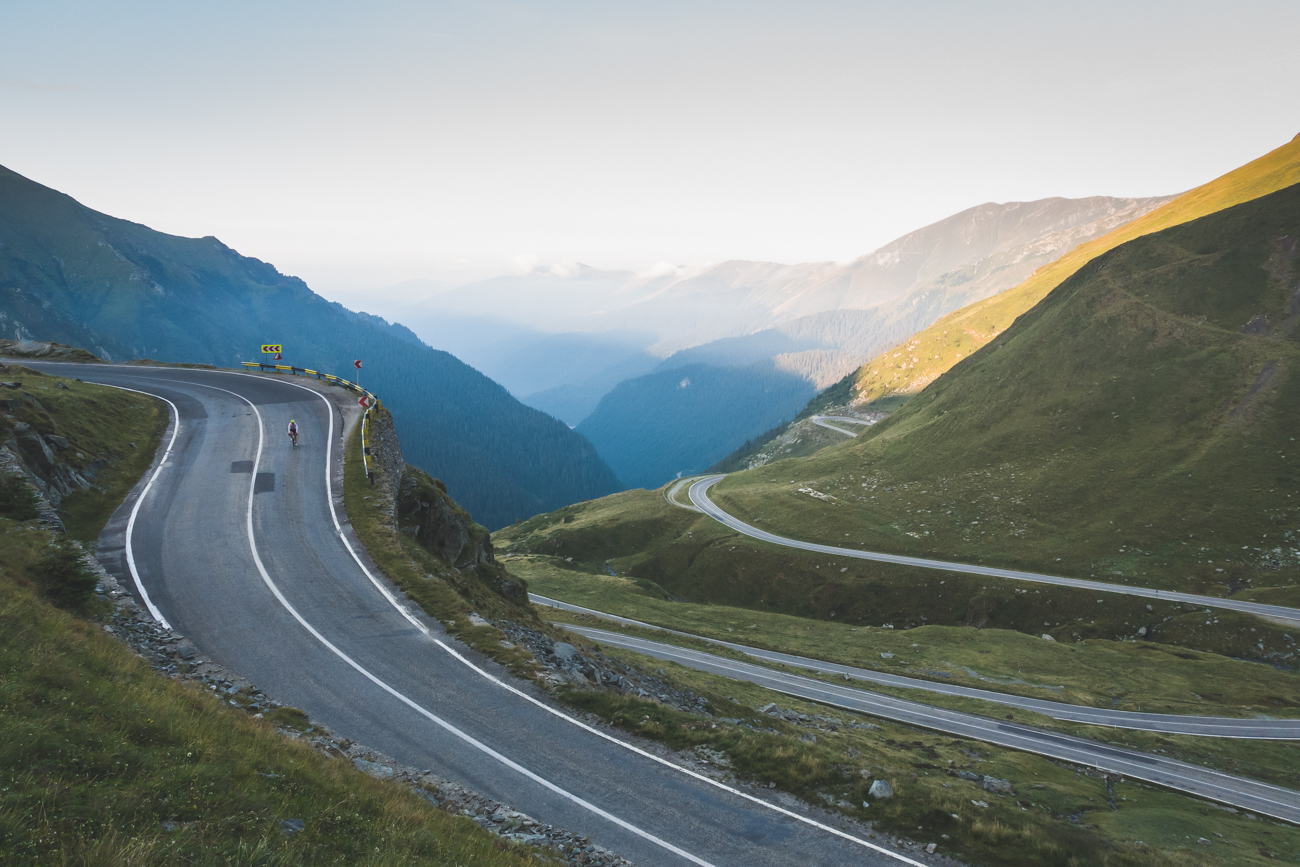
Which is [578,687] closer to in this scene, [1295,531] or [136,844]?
[136,844]

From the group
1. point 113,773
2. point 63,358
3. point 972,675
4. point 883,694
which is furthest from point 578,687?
point 63,358

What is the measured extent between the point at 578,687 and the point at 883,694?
39576 mm

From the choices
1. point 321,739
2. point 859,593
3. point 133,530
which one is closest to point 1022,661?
point 859,593

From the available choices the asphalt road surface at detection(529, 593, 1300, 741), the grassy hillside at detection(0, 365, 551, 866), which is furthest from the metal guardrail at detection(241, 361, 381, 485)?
the asphalt road surface at detection(529, 593, 1300, 741)

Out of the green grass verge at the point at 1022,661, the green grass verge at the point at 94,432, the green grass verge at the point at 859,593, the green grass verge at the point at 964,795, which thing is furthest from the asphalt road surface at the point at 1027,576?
the green grass verge at the point at 94,432

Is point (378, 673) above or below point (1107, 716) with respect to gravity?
above

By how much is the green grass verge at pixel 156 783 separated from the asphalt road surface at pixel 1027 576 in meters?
89.0

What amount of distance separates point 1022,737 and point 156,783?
2098 inches

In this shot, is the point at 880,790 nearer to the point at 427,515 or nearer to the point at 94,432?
the point at 427,515

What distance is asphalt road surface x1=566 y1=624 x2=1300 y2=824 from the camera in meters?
37.4

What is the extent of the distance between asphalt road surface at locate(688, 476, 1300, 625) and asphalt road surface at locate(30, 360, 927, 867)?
7906 cm

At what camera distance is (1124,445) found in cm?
9938

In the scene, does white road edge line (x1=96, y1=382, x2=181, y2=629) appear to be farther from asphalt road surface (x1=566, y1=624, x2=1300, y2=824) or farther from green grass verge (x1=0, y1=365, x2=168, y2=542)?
asphalt road surface (x1=566, y1=624, x2=1300, y2=824)

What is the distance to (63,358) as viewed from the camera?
6912 centimetres
